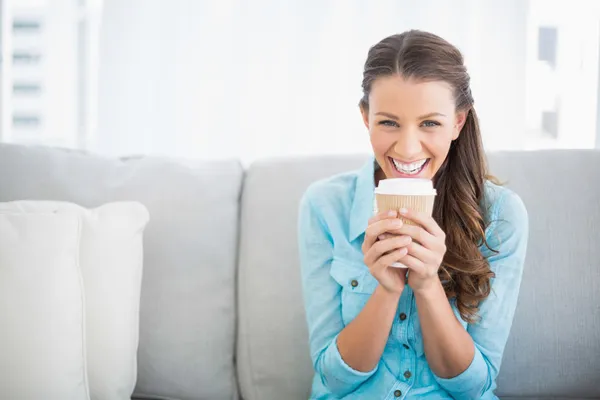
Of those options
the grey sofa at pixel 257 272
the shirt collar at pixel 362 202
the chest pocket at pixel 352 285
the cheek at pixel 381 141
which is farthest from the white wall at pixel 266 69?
the cheek at pixel 381 141

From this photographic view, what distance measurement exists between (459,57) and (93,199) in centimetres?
91

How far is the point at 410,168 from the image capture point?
1009 millimetres

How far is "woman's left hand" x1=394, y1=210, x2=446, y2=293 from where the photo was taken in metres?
0.90

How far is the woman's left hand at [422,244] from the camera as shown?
902 mm

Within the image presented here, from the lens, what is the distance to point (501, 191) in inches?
47.6

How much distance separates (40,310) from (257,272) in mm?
507

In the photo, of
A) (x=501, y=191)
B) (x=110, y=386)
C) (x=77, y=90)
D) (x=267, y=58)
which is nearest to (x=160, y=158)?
(x=110, y=386)

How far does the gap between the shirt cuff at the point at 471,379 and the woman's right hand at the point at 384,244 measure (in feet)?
0.83

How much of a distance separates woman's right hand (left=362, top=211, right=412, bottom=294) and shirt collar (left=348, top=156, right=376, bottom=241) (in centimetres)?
22

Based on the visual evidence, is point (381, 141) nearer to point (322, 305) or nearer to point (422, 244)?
point (422, 244)

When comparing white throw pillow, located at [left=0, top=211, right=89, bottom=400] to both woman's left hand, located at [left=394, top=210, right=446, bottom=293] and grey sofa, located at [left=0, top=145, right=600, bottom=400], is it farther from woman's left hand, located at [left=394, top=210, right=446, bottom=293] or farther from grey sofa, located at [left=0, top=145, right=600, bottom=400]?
woman's left hand, located at [left=394, top=210, right=446, bottom=293]

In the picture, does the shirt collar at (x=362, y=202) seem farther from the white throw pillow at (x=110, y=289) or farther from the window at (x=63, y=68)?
the window at (x=63, y=68)

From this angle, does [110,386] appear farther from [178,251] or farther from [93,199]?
[93,199]

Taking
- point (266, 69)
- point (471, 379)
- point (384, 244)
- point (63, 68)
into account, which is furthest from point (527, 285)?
point (63, 68)
